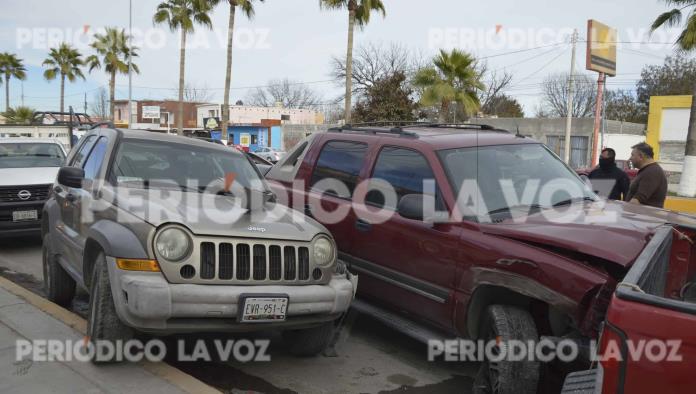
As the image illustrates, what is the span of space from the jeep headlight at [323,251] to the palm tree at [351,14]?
16.8 m

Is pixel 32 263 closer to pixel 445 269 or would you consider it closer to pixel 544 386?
pixel 445 269

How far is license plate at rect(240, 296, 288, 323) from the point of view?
3654mm

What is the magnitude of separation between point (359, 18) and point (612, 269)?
1980 centimetres

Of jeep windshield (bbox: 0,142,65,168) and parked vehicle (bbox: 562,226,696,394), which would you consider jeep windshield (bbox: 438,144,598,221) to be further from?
jeep windshield (bbox: 0,142,65,168)

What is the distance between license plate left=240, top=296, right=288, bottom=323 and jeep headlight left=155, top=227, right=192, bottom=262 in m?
0.49

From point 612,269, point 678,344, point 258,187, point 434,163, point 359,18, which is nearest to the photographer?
point 678,344

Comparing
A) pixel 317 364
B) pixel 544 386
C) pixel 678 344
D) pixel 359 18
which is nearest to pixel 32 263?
pixel 317 364

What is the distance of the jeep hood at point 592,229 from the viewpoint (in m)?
3.42

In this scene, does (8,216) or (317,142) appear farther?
(8,216)

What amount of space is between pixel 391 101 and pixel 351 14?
8.74 m

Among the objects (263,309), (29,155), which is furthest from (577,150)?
(263,309)

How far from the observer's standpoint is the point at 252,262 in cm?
379

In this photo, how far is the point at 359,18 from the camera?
71.7 feet

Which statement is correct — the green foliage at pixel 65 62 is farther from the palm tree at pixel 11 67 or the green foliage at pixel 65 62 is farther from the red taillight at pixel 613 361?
the red taillight at pixel 613 361
